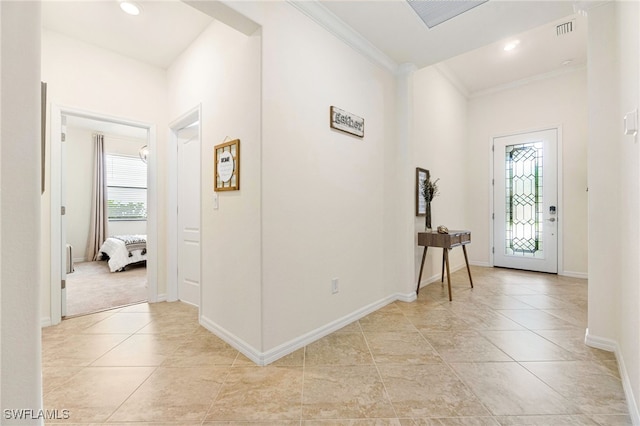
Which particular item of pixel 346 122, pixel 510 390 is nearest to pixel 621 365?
pixel 510 390

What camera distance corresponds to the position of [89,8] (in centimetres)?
240

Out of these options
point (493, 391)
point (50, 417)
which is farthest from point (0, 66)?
point (493, 391)

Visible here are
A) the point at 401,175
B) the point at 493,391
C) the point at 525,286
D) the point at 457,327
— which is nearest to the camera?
the point at 493,391

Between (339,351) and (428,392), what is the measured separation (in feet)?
2.23

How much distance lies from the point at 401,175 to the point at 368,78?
3.74 ft

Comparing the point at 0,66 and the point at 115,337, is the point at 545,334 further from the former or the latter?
the point at 115,337

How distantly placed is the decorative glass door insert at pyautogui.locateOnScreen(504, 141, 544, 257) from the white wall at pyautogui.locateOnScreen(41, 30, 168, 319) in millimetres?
5368

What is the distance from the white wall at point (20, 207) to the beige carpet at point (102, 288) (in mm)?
2736

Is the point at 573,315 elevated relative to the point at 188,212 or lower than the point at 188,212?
lower

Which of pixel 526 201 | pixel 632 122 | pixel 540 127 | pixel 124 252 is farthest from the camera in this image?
pixel 124 252

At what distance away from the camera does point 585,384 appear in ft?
5.38

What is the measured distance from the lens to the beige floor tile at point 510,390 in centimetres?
144

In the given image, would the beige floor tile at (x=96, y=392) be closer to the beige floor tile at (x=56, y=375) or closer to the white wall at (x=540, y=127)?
the beige floor tile at (x=56, y=375)

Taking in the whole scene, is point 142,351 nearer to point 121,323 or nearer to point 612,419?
point 121,323
